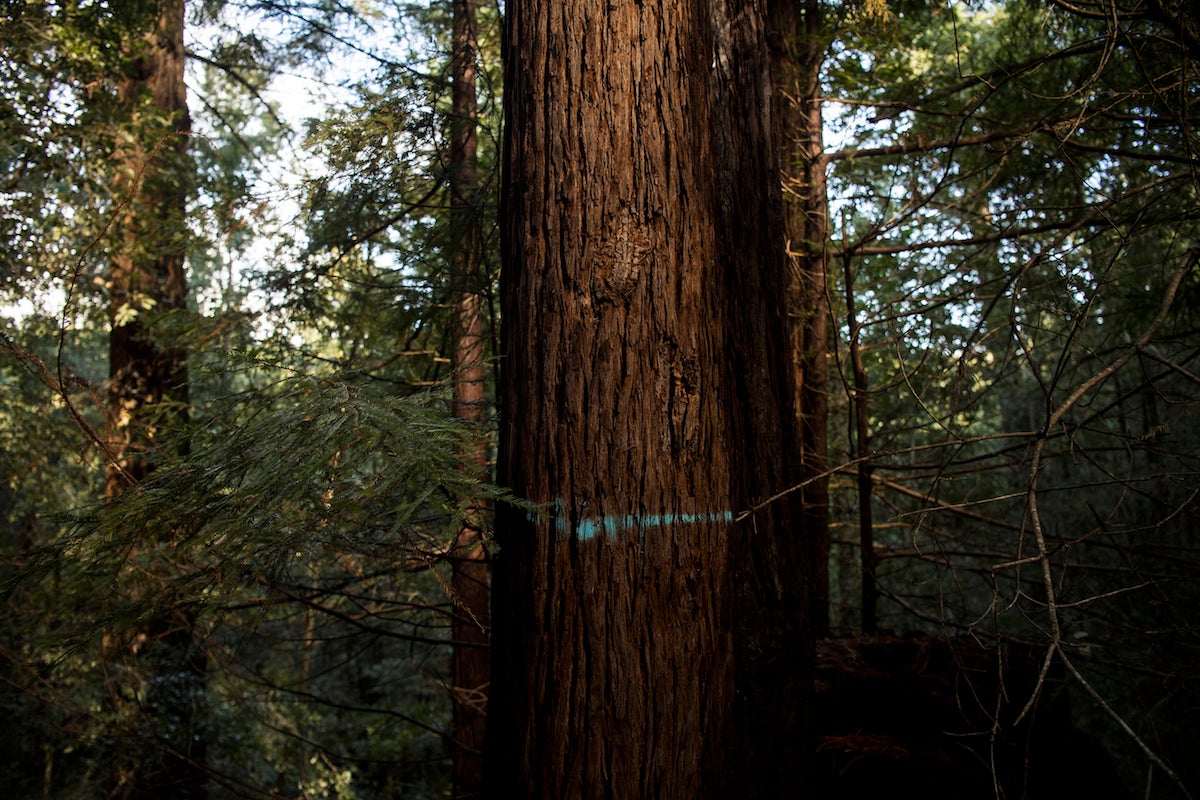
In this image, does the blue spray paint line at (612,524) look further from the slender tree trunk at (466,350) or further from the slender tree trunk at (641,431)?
the slender tree trunk at (466,350)

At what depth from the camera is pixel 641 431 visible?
194 cm

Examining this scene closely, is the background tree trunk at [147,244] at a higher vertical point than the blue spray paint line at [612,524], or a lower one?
higher

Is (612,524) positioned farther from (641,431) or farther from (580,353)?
(580,353)

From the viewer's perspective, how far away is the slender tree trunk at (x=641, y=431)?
1.86 m

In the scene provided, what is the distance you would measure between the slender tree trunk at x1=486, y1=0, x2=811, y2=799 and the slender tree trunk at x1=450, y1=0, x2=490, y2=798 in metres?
1.42


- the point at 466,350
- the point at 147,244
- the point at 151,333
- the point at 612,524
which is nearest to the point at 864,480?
the point at 466,350

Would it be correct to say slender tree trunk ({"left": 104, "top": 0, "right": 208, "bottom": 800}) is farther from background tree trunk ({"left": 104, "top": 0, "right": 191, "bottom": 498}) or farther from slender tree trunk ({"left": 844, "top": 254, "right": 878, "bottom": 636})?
slender tree trunk ({"left": 844, "top": 254, "right": 878, "bottom": 636})

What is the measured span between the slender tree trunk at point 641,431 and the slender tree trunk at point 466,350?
1.42 m

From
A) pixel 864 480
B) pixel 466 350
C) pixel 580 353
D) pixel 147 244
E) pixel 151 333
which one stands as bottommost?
pixel 864 480

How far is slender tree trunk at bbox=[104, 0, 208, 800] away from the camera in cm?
555

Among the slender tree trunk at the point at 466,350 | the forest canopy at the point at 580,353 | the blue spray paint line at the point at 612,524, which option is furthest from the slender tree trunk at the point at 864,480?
the blue spray paint line at the point at 612,524

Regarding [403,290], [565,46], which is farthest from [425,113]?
[565,46]

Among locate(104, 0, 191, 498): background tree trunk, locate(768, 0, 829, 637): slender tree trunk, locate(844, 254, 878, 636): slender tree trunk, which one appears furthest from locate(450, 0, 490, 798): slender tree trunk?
locate(104, 0, 191, 498): background tree trunk

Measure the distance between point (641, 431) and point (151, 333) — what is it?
5508 mm
